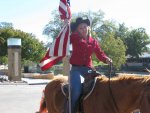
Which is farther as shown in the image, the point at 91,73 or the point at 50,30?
the point at 50,30

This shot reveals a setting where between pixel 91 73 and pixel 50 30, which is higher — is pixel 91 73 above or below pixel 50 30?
below

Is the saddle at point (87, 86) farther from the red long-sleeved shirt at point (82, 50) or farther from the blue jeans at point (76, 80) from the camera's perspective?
the red long-sleeved shirt at point (82, 50)

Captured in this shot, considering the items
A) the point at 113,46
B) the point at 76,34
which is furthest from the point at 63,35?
the point at 113,46

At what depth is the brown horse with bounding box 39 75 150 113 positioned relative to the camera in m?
5.88

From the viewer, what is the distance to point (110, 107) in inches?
253

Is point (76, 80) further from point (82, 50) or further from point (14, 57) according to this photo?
point (14, 57)

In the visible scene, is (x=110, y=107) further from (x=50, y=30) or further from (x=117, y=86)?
(x=50, y=30)

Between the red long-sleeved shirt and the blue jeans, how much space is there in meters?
0.10

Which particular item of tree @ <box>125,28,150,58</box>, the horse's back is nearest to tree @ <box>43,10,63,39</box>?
tree @ <box>125,28,150,58</box>

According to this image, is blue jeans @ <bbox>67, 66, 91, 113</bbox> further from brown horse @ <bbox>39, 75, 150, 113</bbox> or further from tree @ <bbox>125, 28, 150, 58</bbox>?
tree @ <bbox>125, 28, 150, 58</bbox>

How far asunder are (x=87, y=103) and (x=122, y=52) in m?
63.8

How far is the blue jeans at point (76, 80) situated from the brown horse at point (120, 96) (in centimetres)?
22

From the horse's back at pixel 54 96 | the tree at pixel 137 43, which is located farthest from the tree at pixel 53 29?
the horse's back at pixel 54 96

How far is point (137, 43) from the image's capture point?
277 ft
